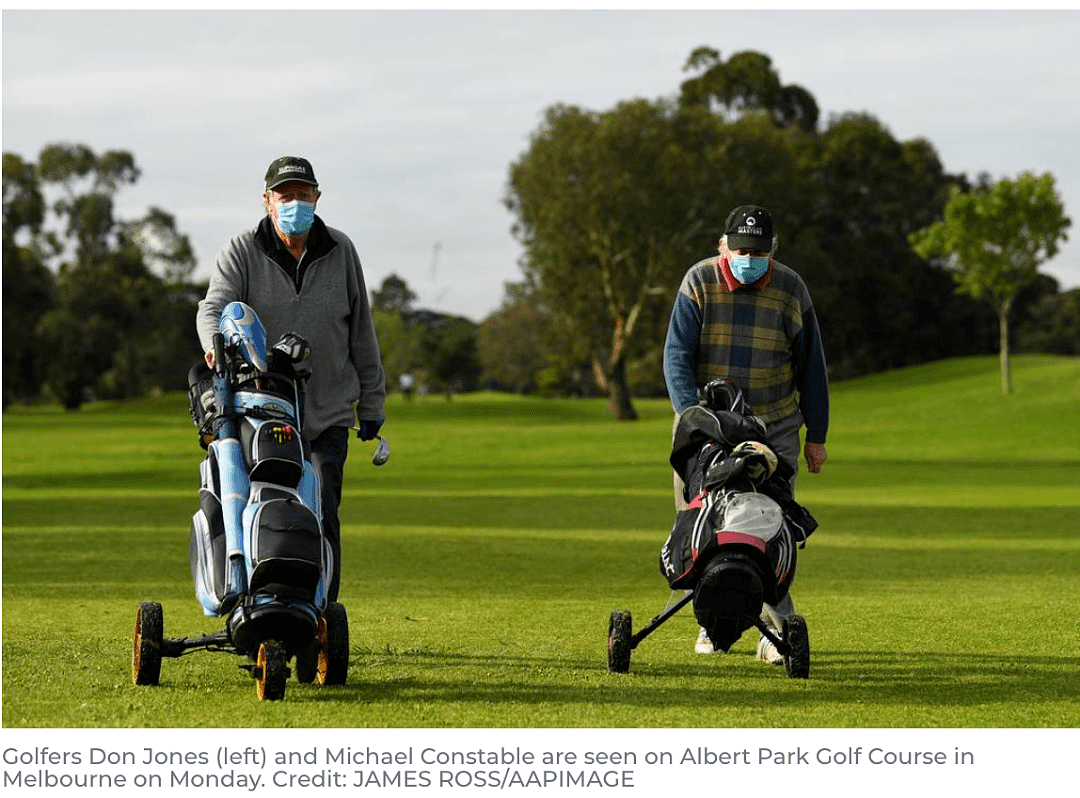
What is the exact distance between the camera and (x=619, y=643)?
7988 millimetres

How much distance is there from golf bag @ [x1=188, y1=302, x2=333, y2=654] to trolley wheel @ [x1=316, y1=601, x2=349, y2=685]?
13cm

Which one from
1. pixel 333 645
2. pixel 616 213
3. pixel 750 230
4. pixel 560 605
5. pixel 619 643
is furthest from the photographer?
pixel 616 213

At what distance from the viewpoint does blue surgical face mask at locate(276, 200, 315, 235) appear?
25.2 feet

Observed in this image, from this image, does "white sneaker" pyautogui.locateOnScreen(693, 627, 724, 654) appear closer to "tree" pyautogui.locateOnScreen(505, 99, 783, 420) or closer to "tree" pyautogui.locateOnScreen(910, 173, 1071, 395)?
"tree" pyautogui.locateOnScreen(910, 173, 1071, 395)

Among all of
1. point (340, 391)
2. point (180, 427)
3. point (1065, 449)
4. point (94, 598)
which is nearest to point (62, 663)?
point (340, 391)

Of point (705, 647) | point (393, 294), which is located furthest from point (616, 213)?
point (393, 294)

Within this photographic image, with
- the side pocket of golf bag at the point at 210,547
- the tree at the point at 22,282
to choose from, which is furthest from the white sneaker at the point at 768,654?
the tree at the point at 22,282

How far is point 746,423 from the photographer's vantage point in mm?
7617

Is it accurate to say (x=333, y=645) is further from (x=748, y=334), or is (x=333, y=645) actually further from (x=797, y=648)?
(x=748, y=334)

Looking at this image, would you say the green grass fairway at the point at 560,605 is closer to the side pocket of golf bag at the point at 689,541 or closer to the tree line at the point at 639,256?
the side pocket of golf bag at the point at 689,541

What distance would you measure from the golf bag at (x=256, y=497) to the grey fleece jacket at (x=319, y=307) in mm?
355

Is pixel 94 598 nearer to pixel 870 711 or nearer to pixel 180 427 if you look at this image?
pixel 870 711

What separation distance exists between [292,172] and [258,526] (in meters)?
1.74

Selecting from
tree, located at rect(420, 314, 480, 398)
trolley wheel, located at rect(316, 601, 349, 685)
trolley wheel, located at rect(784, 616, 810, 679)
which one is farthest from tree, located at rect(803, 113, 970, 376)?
trolley wheel, located at rect(316, 601, 349, 685)
